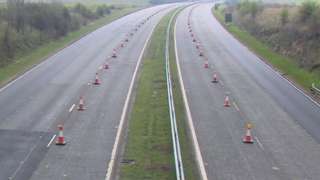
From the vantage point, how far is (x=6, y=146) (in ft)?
77.6

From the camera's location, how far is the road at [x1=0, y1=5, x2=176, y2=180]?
21469mm

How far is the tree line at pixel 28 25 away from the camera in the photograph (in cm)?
4866

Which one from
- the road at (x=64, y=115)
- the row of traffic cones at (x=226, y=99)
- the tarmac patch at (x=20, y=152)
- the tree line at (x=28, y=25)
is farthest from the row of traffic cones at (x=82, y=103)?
the tree line at (x=28, y=25)

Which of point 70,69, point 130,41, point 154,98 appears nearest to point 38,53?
point 70,69

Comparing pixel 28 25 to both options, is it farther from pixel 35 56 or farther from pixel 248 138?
pixel 248 138

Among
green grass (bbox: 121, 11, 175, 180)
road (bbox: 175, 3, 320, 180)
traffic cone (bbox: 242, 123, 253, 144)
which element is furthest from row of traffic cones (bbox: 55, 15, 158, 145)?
traffic cone (bbox: 242, 123, 253, 144)

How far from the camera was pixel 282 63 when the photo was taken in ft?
157

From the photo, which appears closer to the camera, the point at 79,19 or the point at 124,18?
the point at 79,19

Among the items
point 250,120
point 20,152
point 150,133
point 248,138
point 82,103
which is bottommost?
point 250,120

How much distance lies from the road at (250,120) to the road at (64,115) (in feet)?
12.4

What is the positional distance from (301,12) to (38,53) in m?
23.2

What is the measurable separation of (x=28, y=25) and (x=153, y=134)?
35.8m

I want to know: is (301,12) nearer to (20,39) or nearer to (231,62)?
(231,62)

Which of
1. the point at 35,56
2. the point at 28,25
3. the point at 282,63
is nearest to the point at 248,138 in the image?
the point at 282,63
